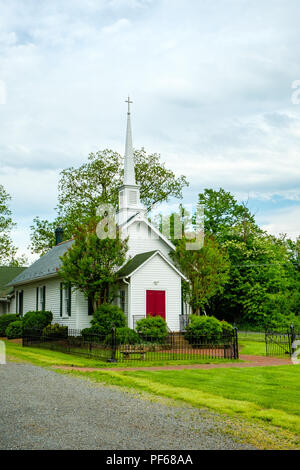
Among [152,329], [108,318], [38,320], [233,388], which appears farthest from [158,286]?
[233,388]

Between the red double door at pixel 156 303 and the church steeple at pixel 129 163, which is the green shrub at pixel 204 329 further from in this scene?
the church steeple at pixel 129 163

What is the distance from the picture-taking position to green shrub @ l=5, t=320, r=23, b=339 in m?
30.6

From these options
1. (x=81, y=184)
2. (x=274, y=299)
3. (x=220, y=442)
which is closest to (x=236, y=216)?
(x=274, y=299)

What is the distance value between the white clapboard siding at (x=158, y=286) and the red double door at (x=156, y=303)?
18cm

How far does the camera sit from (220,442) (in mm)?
6879

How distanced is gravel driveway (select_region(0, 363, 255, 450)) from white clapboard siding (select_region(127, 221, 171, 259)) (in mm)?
15849

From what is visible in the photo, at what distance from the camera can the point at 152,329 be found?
22078 mm

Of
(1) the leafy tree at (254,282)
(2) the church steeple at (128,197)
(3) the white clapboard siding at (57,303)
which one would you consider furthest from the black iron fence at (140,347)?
(1) the leafy tree at (254,282)

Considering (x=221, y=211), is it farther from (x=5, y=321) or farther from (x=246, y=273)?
(x=5, y=321)

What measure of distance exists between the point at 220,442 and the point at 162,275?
1856 cm

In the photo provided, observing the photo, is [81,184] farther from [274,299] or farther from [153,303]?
[153,303]

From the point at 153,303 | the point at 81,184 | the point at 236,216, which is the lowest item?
the point at 153,303

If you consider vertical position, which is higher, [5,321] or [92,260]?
[92,260]

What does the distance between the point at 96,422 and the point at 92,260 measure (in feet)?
49.7
